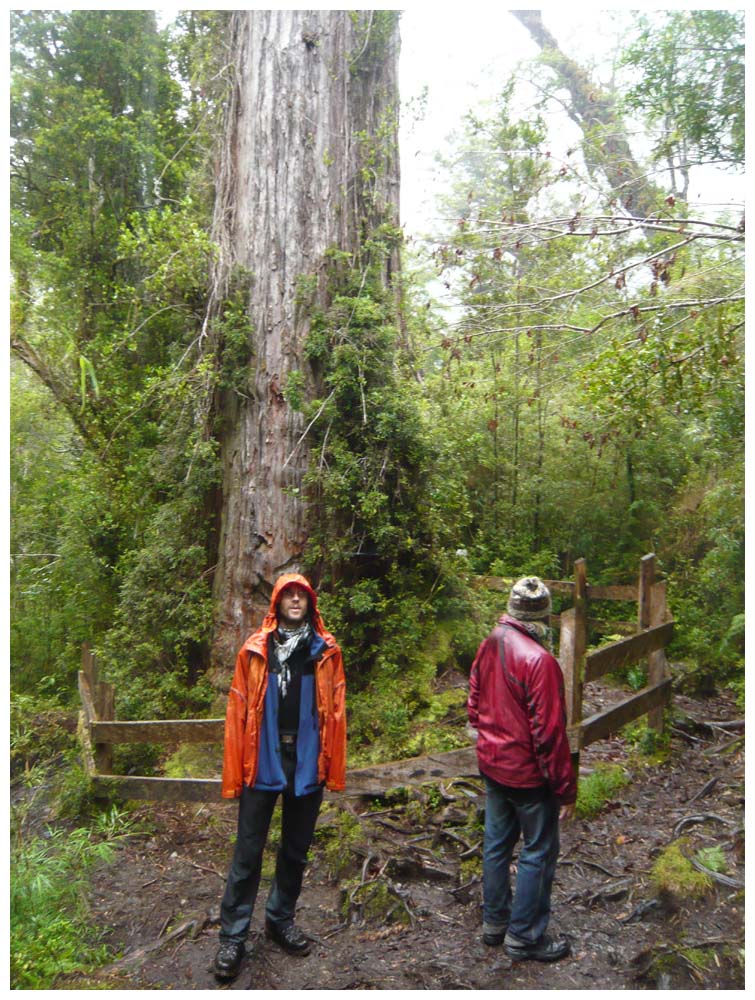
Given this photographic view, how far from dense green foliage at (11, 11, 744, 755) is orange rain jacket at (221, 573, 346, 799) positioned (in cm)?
250

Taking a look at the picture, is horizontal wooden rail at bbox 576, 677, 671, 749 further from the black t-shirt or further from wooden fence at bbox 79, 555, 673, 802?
the black t-shirt

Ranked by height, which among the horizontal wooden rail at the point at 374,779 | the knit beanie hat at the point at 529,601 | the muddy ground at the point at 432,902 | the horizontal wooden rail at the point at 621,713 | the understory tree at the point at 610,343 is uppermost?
the understory tree at the point at 610,343

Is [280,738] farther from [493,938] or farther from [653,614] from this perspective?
[653,614]

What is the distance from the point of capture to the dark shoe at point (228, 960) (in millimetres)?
Result: 3555

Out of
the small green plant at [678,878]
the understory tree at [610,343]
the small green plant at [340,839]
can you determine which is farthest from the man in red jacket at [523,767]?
the understory tree at [610,343]


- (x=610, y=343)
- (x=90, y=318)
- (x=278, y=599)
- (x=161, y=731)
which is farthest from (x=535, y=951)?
(x=90, y=318)

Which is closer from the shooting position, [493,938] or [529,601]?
[529,601]

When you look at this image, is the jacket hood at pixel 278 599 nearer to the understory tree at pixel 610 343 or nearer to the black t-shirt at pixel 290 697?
the black t-shirt at pixel 290 697

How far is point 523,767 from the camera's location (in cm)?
358

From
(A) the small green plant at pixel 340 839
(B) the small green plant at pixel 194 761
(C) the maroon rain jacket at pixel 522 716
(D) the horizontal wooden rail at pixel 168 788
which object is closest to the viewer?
(C) the maroon rain jacket at pixel 522 716

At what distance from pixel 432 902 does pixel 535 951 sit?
2.37 ft

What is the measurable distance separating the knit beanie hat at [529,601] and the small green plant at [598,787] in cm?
220

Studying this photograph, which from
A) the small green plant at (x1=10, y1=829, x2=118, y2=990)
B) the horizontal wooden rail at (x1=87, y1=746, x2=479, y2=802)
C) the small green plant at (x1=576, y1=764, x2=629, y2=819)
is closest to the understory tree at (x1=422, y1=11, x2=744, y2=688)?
the small green plant at (x1=576, y1=764, x2=629, y2=819)

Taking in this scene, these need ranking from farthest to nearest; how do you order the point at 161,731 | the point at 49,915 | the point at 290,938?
1. the point at 161,731
2. the point at 49,915
3. the point at 290,938
